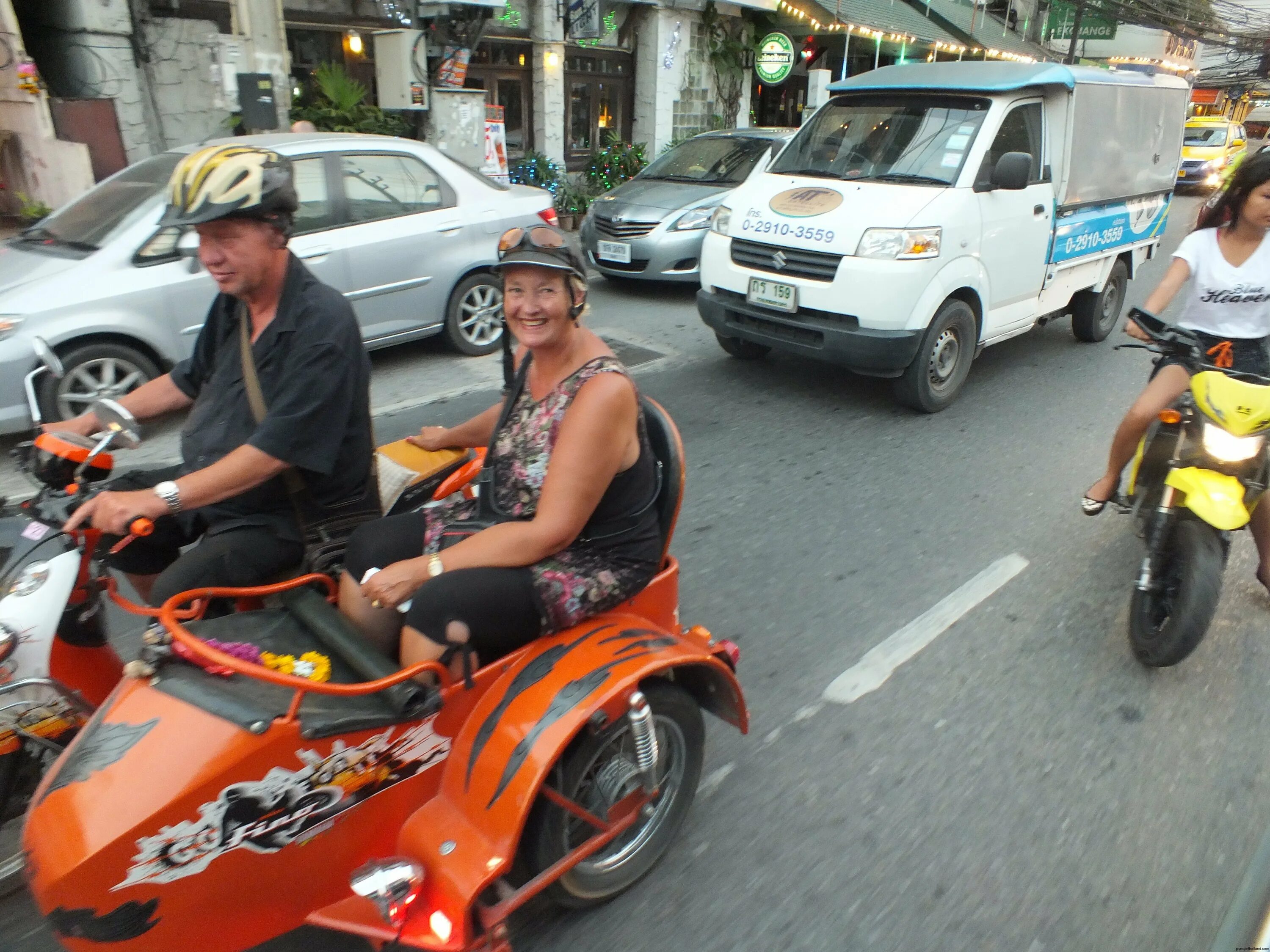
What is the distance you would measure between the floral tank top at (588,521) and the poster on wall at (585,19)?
12867mm

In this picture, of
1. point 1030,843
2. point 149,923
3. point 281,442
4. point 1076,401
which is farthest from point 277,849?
point 1076,401

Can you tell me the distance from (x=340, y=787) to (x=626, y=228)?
7.65 metres

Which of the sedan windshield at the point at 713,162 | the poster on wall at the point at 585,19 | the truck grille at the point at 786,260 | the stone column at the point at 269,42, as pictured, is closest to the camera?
the truck grille at the point at 786,260

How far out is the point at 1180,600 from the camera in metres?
3.05

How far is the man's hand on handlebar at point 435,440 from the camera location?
283 centimetres

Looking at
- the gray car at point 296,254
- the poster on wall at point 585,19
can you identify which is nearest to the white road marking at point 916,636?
the gray car at point 296,254

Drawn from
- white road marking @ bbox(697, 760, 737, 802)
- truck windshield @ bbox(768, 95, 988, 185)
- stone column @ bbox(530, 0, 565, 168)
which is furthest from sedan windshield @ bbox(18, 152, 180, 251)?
stone column @ bbox(530, 0, 565, 168)

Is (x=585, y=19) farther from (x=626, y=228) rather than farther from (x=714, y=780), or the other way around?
(x=714, y=780)

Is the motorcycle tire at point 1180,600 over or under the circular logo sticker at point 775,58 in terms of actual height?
under

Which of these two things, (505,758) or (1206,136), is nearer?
(505,758)

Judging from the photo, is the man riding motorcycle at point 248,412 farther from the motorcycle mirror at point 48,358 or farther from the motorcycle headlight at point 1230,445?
the motorcycle headlight at point 1230,445

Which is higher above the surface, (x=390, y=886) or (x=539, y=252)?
(x=539, y=252)

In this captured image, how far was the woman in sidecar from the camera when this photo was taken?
2055 millimetres

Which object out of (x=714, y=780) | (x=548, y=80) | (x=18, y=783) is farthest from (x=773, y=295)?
(x=548, y=80)
